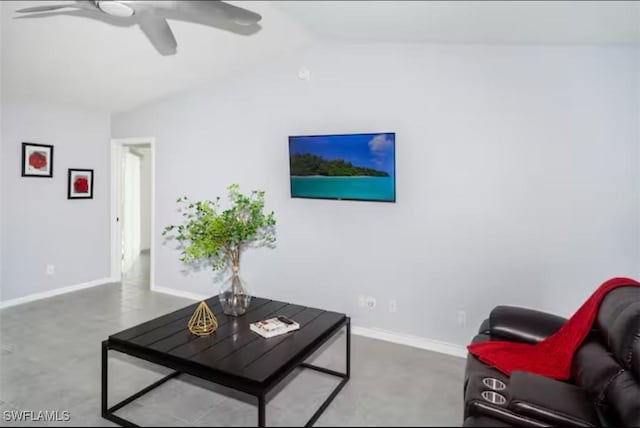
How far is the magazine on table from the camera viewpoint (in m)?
2.50

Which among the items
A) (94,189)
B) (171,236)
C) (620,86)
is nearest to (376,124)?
(620,86)

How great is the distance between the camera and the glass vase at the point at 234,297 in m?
2.81

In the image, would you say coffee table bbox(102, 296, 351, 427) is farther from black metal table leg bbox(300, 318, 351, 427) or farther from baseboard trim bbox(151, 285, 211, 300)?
baseboard trim bbox(151, 285, 211, 300)

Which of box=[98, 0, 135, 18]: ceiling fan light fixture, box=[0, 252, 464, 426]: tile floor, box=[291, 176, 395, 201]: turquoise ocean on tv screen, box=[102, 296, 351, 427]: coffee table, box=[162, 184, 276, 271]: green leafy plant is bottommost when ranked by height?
box=[0, 252, 464, 426]: tile floor

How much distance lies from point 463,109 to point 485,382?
2.16 meters

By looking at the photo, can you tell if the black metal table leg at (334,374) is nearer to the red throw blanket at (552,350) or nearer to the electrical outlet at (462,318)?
the red throw blanket at (552,350)

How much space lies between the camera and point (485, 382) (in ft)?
6.50

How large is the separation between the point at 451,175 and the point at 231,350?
7.33ft

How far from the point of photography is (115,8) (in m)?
2.25

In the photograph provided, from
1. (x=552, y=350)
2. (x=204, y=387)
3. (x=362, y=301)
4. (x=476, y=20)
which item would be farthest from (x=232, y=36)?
(x=552, y=350)

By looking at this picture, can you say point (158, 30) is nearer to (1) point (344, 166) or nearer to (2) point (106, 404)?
(1) point (344, 166)

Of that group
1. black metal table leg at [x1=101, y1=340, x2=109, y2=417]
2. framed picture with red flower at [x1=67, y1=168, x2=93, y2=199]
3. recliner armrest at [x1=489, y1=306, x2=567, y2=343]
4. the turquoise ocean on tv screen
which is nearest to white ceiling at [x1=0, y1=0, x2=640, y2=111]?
framed picture with red flower at [x1=67, y1=168, x2=93, y2=199]

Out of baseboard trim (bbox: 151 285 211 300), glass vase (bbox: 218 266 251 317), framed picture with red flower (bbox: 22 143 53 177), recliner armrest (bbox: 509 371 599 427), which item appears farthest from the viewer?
baseboard trim (bbox: 151 285 211 300)

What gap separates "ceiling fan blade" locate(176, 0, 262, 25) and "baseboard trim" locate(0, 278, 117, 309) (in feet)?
13.1
